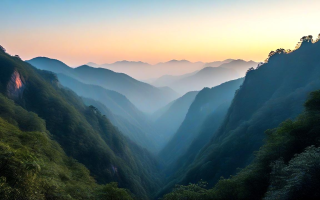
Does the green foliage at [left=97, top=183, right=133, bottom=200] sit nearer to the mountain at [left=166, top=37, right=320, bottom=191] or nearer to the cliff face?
the mountain at [left=166, top=37, right=320, bottom=191]

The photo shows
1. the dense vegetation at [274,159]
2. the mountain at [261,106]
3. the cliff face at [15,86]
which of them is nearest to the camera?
the dense vegetation at [274,159]

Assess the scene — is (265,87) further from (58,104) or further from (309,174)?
(58,104)

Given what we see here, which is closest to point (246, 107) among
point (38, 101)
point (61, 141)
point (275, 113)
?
point (275, 113)

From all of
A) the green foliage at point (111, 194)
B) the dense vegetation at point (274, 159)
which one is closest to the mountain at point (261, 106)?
the dense vegetation at point (274, 159)

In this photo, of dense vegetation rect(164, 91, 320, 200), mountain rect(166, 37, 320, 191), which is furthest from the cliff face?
mountain rect(166, 37, 320, 191)

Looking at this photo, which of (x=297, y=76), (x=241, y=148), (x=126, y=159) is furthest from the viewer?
(x=126, y=159)

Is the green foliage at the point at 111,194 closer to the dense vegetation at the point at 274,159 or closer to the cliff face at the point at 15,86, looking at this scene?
the dense vegetation at the point at 274,159

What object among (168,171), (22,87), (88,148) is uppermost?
(22,87)
